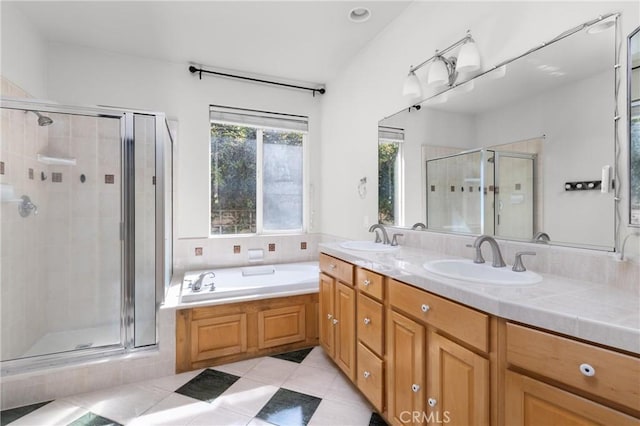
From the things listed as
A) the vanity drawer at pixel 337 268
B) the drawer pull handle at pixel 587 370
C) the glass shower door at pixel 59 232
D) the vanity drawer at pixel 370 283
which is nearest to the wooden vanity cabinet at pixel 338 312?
the vanity drawer at pixel 337 268

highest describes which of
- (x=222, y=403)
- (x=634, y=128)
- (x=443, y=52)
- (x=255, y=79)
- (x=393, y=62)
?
(x=255, y=79)

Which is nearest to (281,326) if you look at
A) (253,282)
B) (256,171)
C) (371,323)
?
(253,282)

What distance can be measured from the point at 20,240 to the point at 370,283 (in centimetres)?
252

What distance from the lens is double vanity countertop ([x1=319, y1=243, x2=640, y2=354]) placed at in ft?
2.32

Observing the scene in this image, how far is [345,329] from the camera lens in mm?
1907

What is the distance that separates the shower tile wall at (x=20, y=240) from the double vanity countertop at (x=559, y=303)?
2.62m

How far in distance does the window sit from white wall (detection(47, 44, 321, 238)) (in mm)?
118

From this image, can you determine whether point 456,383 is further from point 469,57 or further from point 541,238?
point 469,57

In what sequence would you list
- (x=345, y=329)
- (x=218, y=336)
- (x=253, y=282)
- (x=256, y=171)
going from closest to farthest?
(x=345, y=329), (x=218, y=336), (x=253, y=282), (x=256, y=171)

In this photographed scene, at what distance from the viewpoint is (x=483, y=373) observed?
3.16 feet

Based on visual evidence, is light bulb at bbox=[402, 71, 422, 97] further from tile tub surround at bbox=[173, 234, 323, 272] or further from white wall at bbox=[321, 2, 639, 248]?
tile tub surround at bbox=[173, 234, 323, 272]

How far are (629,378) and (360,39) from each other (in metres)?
2.69

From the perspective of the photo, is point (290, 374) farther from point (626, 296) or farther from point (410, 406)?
point (626, 296)

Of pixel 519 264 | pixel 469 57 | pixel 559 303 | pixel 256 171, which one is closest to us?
pixel 559 303
